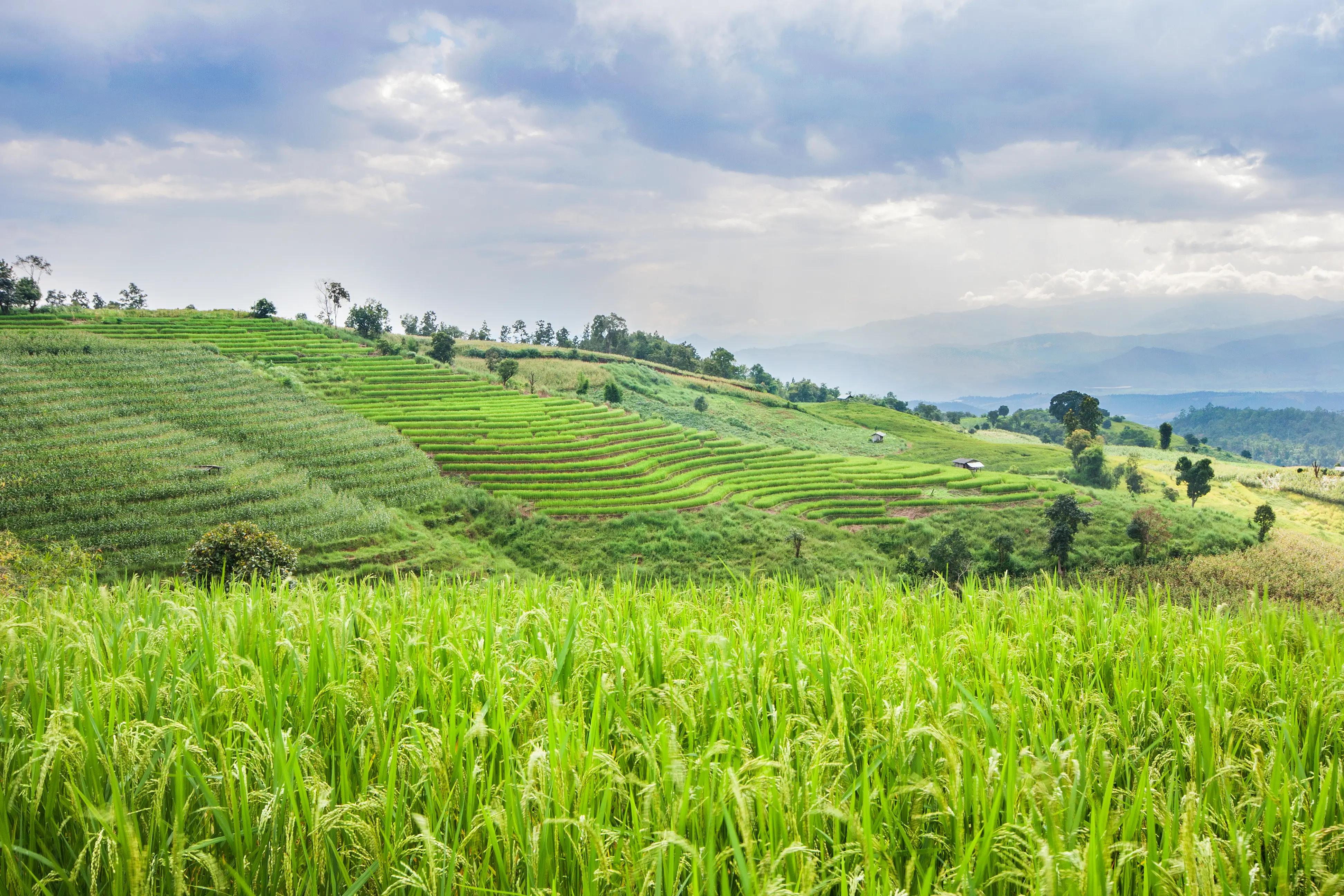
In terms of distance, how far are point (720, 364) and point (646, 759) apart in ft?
227

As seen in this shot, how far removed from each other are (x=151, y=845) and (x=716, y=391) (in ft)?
168

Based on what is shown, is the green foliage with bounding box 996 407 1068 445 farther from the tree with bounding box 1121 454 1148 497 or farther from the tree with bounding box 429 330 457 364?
the tree with bounding box 429 330 457 364

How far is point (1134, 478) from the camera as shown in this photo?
32.5 m

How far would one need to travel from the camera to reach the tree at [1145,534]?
75.0ft

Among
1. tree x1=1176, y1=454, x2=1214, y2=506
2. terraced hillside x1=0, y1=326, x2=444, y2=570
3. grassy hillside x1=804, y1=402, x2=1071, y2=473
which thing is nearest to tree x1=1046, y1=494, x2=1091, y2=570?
tree x1=1176, y1=454, x2=1214, y2=506

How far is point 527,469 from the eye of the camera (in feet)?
81.9

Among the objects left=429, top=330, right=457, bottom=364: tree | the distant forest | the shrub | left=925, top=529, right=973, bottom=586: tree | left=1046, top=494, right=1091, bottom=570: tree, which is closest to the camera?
the shrub

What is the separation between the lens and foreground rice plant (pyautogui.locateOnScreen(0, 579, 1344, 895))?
3.66ft

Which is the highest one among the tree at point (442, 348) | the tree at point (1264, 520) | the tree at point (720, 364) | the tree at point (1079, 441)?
the tree at point (720, 364)

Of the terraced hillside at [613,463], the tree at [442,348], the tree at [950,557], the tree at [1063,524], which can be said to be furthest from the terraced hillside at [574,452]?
the tree at [1063,524]

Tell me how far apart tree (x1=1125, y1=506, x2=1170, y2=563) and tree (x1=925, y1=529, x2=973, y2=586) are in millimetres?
5926

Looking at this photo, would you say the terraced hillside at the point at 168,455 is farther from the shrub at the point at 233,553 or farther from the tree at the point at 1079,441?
the tree at the point at 1079,441

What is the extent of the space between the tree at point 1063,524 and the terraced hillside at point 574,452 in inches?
127

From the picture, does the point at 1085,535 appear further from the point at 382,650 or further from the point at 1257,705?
the point at 382,650
